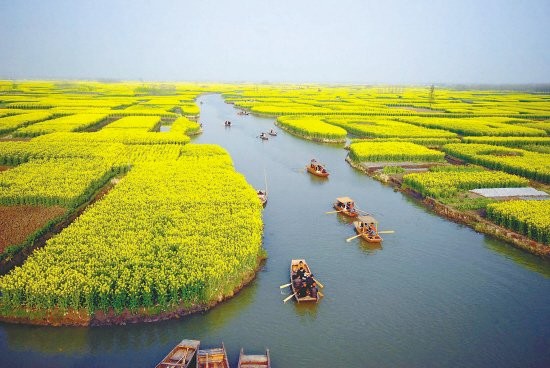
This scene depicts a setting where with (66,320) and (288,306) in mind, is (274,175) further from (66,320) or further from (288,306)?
(66,320)

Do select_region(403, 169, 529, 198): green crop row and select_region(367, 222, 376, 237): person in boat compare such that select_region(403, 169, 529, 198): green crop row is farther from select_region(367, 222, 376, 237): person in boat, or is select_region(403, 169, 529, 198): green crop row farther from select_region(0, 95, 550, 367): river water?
select_region(367, 222, 376, 237): person in boat

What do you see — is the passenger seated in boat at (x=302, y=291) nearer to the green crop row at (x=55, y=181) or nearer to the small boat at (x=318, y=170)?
the green crop row at (x=55, y=181)

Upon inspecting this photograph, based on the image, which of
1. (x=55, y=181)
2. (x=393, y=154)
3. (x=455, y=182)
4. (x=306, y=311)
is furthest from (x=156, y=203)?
(x=393, y=154)

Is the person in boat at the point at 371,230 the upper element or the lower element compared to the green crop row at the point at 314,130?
lower

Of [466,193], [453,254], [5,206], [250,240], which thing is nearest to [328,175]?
[466,193]

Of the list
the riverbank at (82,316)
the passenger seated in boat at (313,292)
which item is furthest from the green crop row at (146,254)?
the passenger seated in boat at (313,292)

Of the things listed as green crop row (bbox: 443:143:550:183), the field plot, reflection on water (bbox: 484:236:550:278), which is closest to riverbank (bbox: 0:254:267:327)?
the field plot

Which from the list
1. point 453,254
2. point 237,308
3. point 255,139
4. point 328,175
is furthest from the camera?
point 255,139
